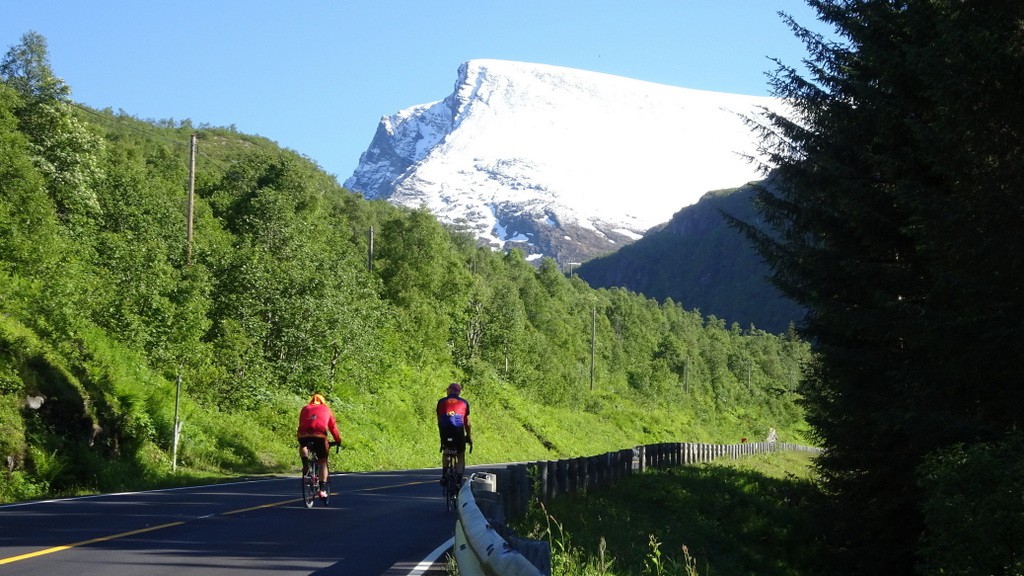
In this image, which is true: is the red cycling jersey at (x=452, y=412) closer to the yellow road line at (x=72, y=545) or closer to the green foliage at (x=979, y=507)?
the yellow road line at (x=72, y=545)

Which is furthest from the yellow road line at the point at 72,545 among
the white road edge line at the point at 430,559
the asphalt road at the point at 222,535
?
the white road edge line at the point at 430,559

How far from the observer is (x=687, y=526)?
19.6 metres

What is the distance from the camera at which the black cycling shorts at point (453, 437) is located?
651 inches

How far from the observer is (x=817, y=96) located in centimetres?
1902

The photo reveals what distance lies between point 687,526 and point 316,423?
7710mm

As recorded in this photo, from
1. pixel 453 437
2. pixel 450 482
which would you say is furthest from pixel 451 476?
pixel 453 437

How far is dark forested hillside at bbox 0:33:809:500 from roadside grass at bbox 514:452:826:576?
3.03m

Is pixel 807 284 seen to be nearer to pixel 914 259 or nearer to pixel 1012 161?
pixel 914 259

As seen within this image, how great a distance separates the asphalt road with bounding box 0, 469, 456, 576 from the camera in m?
9.16

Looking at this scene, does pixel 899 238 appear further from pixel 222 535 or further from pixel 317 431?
pixel 222 535

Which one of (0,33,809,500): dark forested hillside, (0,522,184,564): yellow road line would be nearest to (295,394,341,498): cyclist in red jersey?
(0,522,184,564): yellow road line

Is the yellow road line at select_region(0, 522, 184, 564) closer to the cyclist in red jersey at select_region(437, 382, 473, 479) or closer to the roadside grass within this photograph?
the roadside grass

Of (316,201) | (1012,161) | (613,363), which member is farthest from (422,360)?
(613,363)

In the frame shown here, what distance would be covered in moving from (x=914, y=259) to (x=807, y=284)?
185 cm
